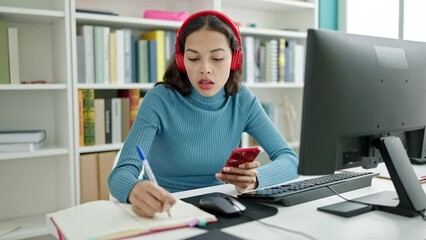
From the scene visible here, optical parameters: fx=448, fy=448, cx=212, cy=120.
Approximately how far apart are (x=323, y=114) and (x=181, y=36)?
687mm

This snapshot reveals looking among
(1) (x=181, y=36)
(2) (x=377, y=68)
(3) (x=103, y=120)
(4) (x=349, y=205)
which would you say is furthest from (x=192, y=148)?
(3) (x=103, y=120)

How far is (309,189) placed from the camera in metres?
1.22

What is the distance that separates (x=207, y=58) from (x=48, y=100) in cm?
136

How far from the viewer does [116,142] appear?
2.42 meters

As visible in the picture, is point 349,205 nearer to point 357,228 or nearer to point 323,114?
point 357,228

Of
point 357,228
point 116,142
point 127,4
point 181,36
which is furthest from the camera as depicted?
point 127,4

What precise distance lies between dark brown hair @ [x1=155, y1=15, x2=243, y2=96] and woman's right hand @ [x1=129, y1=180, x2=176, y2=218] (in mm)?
609

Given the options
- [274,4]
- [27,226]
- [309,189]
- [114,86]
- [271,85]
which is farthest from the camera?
[274,4]

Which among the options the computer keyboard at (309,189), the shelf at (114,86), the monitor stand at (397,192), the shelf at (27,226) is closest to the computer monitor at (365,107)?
the monitor stand at (397,192)

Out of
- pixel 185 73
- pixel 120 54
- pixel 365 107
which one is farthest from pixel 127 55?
pixel 365 107

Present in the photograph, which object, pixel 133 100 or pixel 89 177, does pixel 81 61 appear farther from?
pixel 89 177

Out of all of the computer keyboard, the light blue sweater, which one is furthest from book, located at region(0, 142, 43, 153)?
the computer keyboard

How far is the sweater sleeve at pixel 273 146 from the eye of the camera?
4.79ft

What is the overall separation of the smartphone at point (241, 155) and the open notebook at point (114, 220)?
0.70 ft
